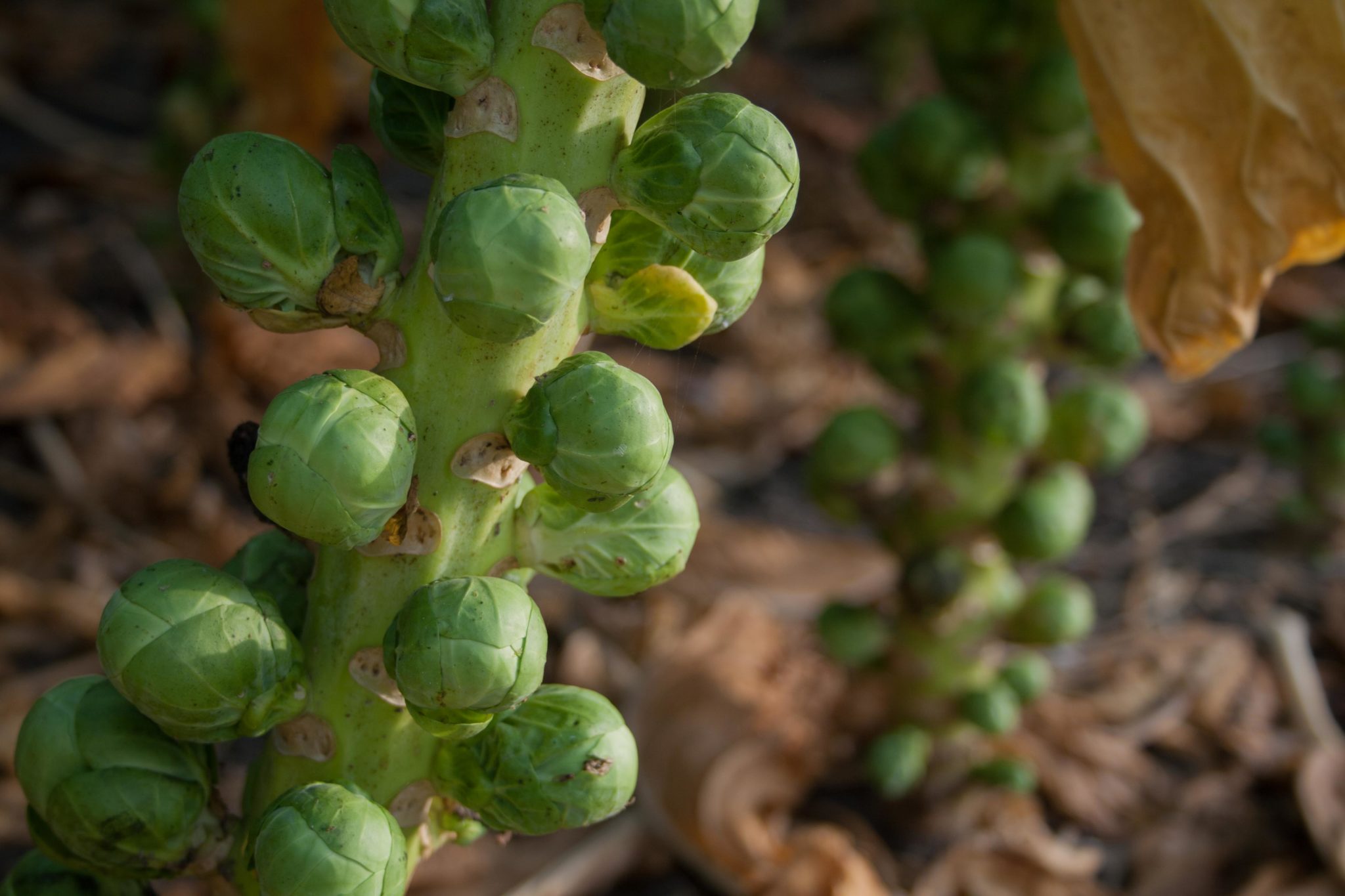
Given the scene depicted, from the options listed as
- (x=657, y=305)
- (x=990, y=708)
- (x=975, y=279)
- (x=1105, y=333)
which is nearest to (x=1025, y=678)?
(x=990, y=708)

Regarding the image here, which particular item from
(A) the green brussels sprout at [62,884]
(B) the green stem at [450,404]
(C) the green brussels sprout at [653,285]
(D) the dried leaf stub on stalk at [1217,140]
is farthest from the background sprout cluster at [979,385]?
(A) the green brussels sprout at [62,884]

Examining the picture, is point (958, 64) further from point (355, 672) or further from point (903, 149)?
point (355, 672)

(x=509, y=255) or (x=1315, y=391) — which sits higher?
(x=509, y=255)

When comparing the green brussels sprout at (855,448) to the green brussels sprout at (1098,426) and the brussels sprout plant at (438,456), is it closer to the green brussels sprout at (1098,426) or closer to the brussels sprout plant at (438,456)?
the green brussels sprout at (1098,426)

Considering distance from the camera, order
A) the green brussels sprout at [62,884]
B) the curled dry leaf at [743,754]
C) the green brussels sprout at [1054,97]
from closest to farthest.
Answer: the green brussels sprout at [62,884] → the green brussels sprout at [1054,97] → the curled dry leaf at [743,754]

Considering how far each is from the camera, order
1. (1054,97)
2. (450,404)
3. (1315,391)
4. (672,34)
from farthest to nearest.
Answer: (1315,391) < (1054,97) < (450,404) < (672,34)

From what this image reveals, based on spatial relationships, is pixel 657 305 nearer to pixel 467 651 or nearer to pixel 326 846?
pixel 467 651
